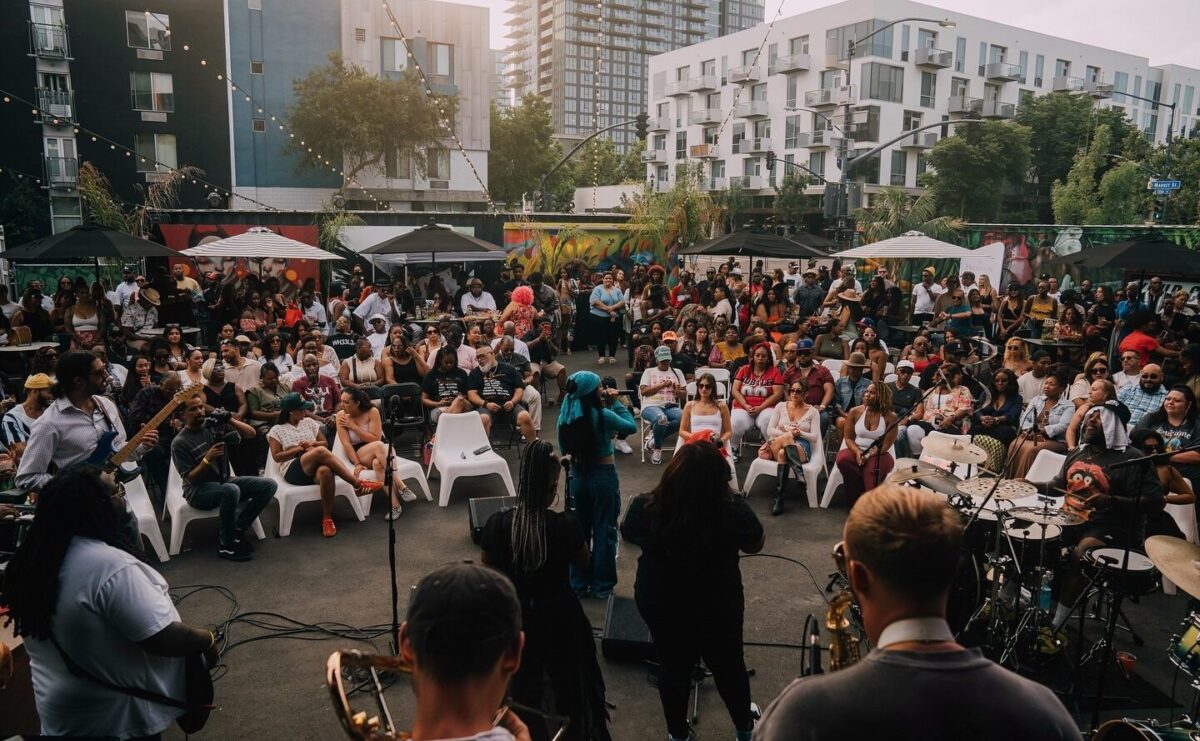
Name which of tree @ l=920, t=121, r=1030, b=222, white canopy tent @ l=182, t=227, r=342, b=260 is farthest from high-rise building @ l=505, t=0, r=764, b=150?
white canopy tent @ l=182, t=227, r=342, b=260

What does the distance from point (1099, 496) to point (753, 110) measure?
2098 inches

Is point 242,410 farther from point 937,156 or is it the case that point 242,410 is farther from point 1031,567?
point 937,156

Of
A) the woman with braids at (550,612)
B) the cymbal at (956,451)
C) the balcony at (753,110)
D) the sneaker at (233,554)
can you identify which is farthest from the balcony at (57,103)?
Result: the balcony at (753,110)

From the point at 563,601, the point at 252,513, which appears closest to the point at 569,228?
the point at 252,513

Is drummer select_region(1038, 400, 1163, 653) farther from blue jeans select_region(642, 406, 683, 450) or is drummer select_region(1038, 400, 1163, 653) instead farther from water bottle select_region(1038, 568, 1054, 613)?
blue jeans select_region(642, 406, 683, 450)

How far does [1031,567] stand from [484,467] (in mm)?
4784

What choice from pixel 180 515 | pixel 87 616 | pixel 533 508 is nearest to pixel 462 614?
pixel 87 616

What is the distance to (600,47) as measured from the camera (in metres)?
138

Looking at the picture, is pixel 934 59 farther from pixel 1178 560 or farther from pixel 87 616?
pixel 87 616

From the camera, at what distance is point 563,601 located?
3.36 m

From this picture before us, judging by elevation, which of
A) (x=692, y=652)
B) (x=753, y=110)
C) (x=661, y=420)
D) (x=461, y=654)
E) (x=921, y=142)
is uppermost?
(x=753, y=110)

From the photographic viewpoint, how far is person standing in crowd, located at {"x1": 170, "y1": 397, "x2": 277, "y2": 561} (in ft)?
21.0

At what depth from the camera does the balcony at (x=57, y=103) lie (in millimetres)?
29266

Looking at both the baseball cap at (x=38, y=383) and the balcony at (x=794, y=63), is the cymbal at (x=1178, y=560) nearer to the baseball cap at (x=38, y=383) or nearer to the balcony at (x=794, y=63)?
the baseball cap at (x=38, y=383)
